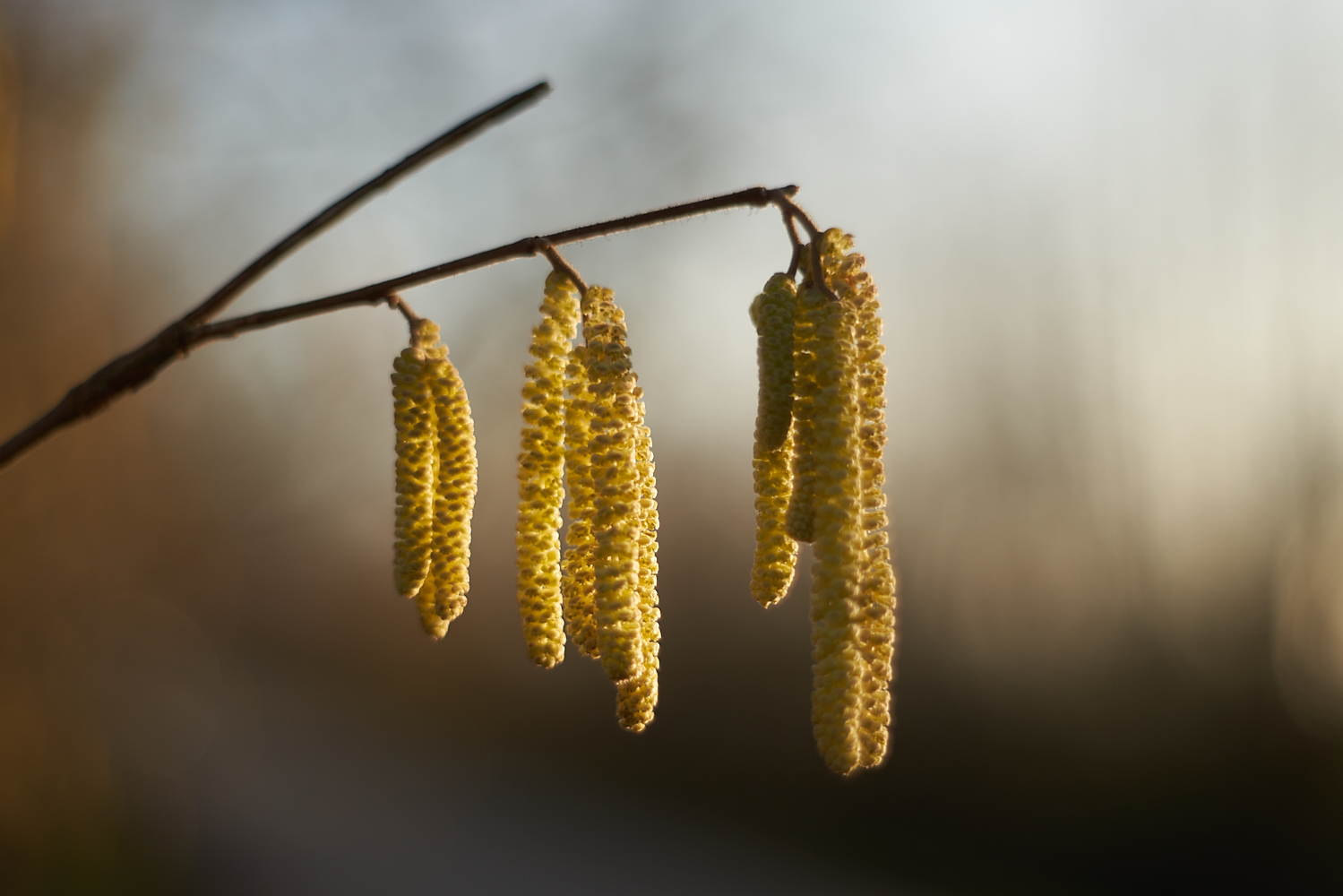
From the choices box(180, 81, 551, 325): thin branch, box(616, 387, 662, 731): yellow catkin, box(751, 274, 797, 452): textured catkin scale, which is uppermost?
box(180, 81, 551, 325): thin branch

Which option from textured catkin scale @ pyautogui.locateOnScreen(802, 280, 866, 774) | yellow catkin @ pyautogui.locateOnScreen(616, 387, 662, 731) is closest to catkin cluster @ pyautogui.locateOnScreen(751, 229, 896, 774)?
textured catkin scale @ pyautogui.locateOnScreen(802, 280, 866, 774)

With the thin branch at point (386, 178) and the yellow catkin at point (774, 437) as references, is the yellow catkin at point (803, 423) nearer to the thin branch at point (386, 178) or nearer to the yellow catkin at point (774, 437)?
the yellow catkin at point (774, 437)

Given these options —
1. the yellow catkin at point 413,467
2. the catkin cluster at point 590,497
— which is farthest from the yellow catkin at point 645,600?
the yellow catkin at point 413,467

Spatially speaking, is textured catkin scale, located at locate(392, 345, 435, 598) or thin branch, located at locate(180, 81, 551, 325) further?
textured catkin scale, located at locate(392, 345, 435, 598)

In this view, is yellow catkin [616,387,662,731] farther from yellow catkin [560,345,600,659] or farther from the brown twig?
the brown twig

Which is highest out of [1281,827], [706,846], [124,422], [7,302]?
[7,302]

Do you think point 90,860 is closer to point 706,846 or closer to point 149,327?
point 149,327

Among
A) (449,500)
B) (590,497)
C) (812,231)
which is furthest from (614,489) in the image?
(812,231)

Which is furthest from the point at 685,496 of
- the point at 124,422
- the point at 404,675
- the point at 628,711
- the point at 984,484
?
the point at 628,711
